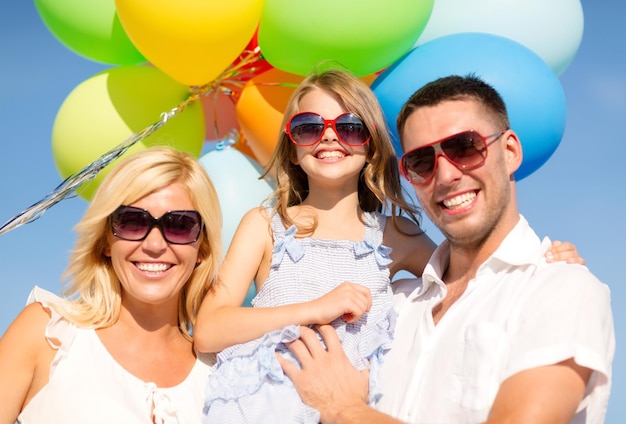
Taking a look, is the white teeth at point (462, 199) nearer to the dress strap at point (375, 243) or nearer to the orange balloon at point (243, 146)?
the dress strap at point (375, 243)

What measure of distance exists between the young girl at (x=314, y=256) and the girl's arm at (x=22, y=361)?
606 mm

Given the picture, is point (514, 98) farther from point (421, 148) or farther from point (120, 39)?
point (120, 39)

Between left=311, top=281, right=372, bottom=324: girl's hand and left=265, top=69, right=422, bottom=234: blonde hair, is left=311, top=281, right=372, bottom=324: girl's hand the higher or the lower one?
the lower one

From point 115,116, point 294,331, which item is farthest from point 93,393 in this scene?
point 115,116

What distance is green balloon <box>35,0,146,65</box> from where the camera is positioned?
13.9 feet

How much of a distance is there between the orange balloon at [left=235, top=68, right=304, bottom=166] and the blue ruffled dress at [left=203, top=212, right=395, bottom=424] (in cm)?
107

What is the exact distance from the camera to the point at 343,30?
11.9ft

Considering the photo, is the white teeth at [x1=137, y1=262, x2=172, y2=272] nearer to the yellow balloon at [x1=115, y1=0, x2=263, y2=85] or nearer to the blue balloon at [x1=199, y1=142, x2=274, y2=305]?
the blue balloon at [x1=199, y1=142, x2=274, y2=305]

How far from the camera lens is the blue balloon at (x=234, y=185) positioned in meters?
4.21

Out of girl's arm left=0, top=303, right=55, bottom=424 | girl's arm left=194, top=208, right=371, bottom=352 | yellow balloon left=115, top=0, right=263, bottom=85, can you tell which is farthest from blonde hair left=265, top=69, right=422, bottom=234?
girl's arm left=0, top=303, right=55, bottom=424

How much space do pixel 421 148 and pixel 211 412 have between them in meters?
1.31

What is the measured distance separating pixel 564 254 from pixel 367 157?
1201 mm

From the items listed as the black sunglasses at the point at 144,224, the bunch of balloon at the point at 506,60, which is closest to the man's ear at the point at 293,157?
the bunch of balloon at the point at 506,60

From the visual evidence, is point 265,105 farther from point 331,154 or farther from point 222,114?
point 331,154
